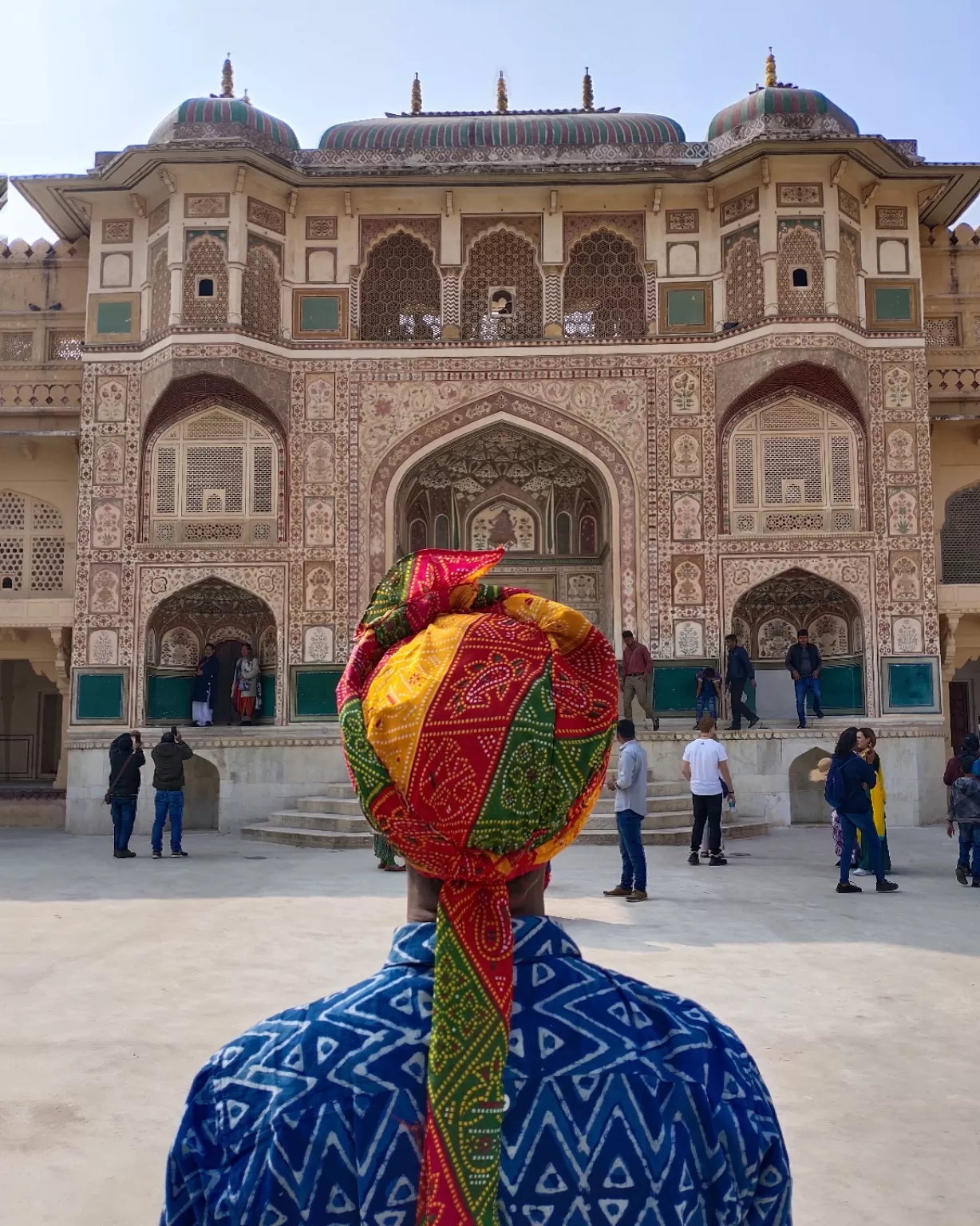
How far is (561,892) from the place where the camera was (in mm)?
8430

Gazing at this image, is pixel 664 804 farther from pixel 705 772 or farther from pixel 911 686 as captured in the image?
pixel 911 686

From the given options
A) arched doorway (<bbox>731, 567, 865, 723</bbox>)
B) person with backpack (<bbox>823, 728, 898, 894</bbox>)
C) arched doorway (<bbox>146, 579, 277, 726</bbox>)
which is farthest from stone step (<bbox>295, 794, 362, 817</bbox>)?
person with backpack (<bbox>823, 728, 898, 894</bbox>)

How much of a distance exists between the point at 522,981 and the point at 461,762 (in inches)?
10.7

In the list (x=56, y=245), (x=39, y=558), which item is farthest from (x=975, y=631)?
(x=56, y=245)

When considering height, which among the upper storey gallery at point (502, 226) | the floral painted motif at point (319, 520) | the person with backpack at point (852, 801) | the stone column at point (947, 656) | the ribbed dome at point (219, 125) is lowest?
the person with backpack at point (852, 801)

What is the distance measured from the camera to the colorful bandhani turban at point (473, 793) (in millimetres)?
1234

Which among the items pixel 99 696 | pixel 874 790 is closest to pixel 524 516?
pixel 99 696

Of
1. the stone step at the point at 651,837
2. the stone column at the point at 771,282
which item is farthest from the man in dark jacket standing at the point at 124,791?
the stone column at the point at 771,282

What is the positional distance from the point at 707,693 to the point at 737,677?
1.41ft

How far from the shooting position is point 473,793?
4.20 ft

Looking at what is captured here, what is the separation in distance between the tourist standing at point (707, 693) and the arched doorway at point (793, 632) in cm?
112

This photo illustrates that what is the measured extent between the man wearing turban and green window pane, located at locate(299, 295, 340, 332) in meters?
15.2

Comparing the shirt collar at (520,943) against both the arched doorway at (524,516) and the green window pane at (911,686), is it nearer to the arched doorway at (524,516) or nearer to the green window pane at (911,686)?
the green window pane at (911,686)

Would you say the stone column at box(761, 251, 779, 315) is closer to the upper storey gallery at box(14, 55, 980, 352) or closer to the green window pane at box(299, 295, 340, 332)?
the upper storey gallery at box(14, 55, 980, 352)
